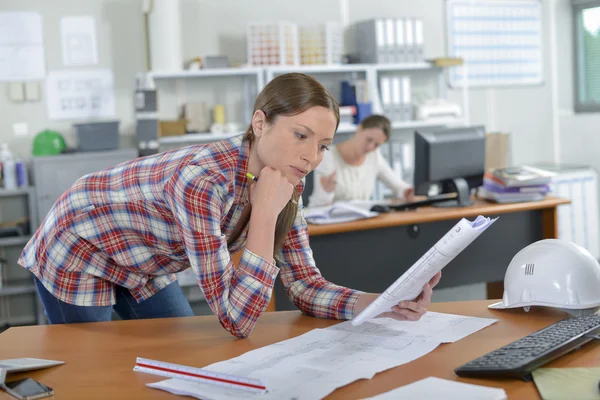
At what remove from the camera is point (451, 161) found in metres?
3.64

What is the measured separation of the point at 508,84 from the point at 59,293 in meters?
5.02

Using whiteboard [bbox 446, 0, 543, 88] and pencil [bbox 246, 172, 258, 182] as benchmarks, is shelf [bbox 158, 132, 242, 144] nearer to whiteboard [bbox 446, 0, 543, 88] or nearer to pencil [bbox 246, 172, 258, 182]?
whiteboard [bbox 446, 0, 543, 88]

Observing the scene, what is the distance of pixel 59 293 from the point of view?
1789 mm

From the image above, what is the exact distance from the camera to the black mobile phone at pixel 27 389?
117cm

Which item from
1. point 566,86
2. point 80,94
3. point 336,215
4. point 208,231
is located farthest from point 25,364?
point 566,86

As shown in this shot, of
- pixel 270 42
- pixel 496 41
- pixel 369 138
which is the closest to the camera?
pixel 369 138

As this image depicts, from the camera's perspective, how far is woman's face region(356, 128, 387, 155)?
417cm

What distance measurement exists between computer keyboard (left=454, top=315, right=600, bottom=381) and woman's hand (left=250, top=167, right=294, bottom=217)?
1.74ft

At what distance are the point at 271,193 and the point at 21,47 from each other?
3.78m

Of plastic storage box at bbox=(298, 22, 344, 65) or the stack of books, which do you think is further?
plastic storage box at bbox=(298, 22, 344, 65)

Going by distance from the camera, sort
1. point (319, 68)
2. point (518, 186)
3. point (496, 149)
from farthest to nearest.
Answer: point (496, 149)
point (319, 68)
point (518, 186)

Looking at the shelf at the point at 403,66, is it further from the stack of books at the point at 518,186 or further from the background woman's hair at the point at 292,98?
the background woman's hair at the point at 292,98

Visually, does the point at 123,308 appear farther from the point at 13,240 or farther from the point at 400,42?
the point at 400,42

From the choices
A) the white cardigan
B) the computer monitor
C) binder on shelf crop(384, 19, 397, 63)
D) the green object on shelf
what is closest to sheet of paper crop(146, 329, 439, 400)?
Result: the computer monitor
